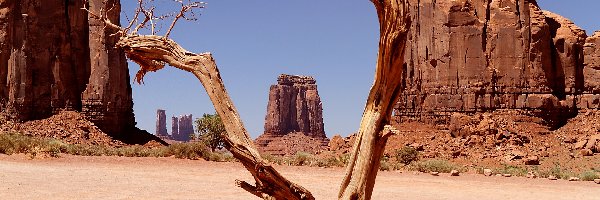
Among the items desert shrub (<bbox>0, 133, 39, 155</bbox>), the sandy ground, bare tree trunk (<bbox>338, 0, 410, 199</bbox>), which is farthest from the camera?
desert shrub (<bbox>0, 133, 39, 155</bbox>)

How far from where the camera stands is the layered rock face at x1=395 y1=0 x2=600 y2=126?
47.3 m

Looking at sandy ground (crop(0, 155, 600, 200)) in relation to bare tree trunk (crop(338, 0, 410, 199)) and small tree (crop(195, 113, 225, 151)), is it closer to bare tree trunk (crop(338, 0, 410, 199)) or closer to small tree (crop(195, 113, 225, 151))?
bare tree trunk (crop(338, 0, 410, 199))

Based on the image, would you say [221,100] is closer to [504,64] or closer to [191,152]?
[191,152]

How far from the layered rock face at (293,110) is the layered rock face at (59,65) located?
69796mm

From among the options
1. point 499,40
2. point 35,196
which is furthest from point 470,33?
point 35,196

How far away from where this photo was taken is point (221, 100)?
7.23 m

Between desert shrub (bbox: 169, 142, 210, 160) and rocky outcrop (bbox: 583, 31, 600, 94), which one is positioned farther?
rocky outcrop (bbox: 583, 31, 600, 94)

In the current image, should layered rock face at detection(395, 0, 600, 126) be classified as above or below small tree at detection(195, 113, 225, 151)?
above

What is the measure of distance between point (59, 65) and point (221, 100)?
140 ft

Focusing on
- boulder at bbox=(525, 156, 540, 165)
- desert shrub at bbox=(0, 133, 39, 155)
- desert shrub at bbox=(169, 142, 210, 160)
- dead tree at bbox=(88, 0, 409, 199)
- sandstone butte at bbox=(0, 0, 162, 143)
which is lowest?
boulder at bbox=(525, 156, 540, 165)

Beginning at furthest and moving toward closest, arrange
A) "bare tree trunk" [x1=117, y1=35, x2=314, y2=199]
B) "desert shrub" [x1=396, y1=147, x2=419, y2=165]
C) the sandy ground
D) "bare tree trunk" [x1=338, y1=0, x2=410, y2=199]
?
"desert shrub" [x1=396, y1=147, x2=419, y2=165] < the sandy ground < "bare tree trunk" [x1=117, y1=35, x2=314, y2=199] < "bare tree trunk" [x1=338, y1=0, x2=410, y2=199]

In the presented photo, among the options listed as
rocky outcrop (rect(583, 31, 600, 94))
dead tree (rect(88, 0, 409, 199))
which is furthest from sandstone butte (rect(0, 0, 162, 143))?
dead tree (rect(88, 0, 409, 199))

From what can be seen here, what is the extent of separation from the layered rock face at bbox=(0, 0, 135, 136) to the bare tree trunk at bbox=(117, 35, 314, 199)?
38.0 meters

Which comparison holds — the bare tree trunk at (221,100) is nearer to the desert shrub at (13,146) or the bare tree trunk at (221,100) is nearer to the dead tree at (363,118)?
the dead tree at (363,118)
